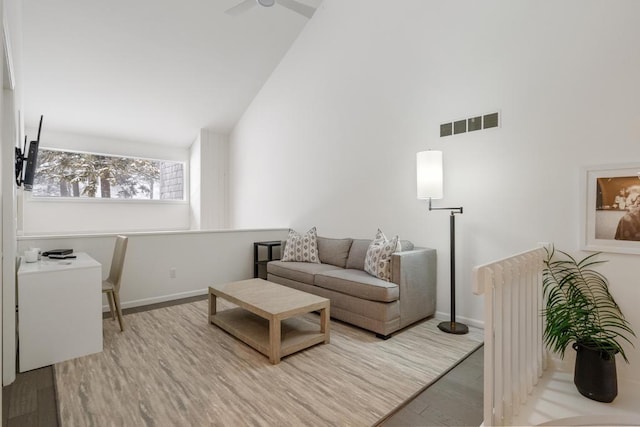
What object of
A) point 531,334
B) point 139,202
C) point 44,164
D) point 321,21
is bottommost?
point 531,334

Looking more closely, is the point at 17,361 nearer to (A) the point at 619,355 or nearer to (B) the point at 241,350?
(B) the point at 241,350

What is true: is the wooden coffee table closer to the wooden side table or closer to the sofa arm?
the sofa arm

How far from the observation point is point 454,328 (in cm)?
312

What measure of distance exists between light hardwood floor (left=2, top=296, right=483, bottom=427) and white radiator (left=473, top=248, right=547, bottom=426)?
233 mm

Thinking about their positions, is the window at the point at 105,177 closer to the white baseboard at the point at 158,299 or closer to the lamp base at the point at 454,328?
the white baseboard at the point at 158,299

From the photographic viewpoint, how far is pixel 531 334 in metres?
2.19

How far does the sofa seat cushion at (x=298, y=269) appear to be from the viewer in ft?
12.3

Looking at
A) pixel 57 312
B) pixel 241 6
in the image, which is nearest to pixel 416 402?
pixel 57 312

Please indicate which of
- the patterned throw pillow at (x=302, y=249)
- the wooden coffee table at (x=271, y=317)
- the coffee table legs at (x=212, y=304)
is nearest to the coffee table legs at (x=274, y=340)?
the wooden coffee table at (x=271, y=317)

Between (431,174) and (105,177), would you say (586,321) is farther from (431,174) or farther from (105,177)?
(105,177)

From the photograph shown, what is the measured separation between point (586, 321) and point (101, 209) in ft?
22.1

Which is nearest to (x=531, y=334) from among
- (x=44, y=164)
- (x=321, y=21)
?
(x=321, y=21)

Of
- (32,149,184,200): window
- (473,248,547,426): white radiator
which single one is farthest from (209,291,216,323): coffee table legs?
(32,149,184,200): window

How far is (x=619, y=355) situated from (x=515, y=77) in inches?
89.2
